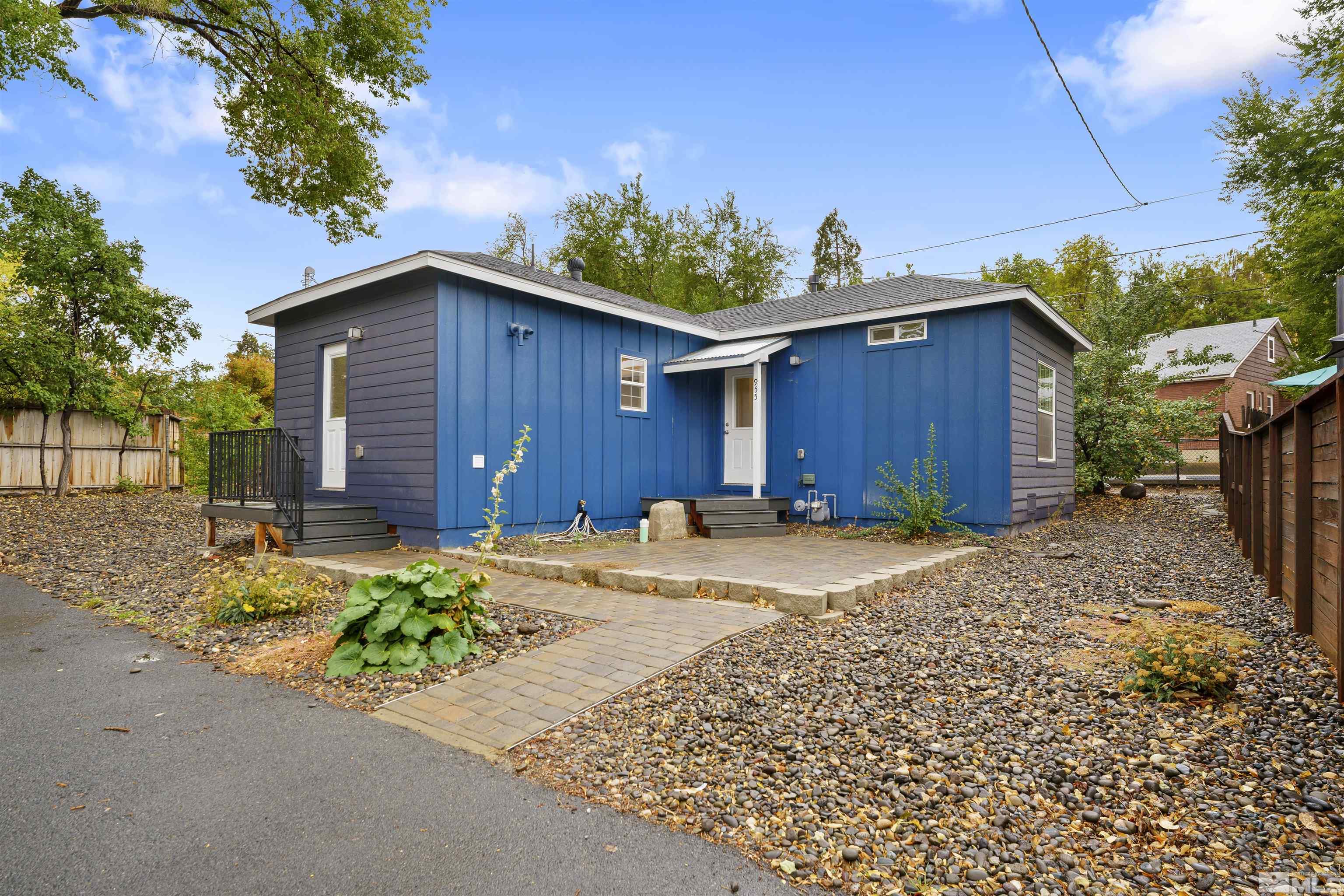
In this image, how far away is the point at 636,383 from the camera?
9164 millimetres

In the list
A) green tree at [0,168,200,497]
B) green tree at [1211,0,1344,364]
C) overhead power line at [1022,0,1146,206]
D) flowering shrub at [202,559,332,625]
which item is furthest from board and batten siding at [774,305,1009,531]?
green tree at [0,168,200,497]

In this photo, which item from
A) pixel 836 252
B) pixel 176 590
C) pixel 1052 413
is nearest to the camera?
pixel 176 590

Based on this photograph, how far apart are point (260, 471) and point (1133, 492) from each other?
1457cm

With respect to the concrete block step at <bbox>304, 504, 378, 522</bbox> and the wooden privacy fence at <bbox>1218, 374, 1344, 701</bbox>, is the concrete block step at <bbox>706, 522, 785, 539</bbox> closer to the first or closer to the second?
the concrete block step at <bbox>304, 504, 378, 522</bbox>

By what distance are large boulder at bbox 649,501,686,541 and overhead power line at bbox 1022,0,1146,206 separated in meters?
6.14

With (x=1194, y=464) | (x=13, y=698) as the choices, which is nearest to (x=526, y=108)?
(x=13, y=698)

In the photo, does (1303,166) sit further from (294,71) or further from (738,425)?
(294,71)

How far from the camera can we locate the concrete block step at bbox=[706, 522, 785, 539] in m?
8.43

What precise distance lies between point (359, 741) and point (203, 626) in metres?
2.77

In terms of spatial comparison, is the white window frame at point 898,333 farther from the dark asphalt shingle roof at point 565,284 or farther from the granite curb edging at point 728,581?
the granite curb edging at point 728,581

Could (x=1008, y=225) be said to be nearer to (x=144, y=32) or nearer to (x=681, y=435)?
(x=681, y=435)

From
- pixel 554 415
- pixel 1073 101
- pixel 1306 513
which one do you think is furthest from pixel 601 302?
pixel 1306 513

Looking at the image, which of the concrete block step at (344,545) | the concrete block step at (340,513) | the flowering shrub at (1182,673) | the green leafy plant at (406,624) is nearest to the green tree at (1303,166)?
the flowering shrub at (1182,673)

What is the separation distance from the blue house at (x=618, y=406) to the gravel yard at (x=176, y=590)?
1.03 metres
